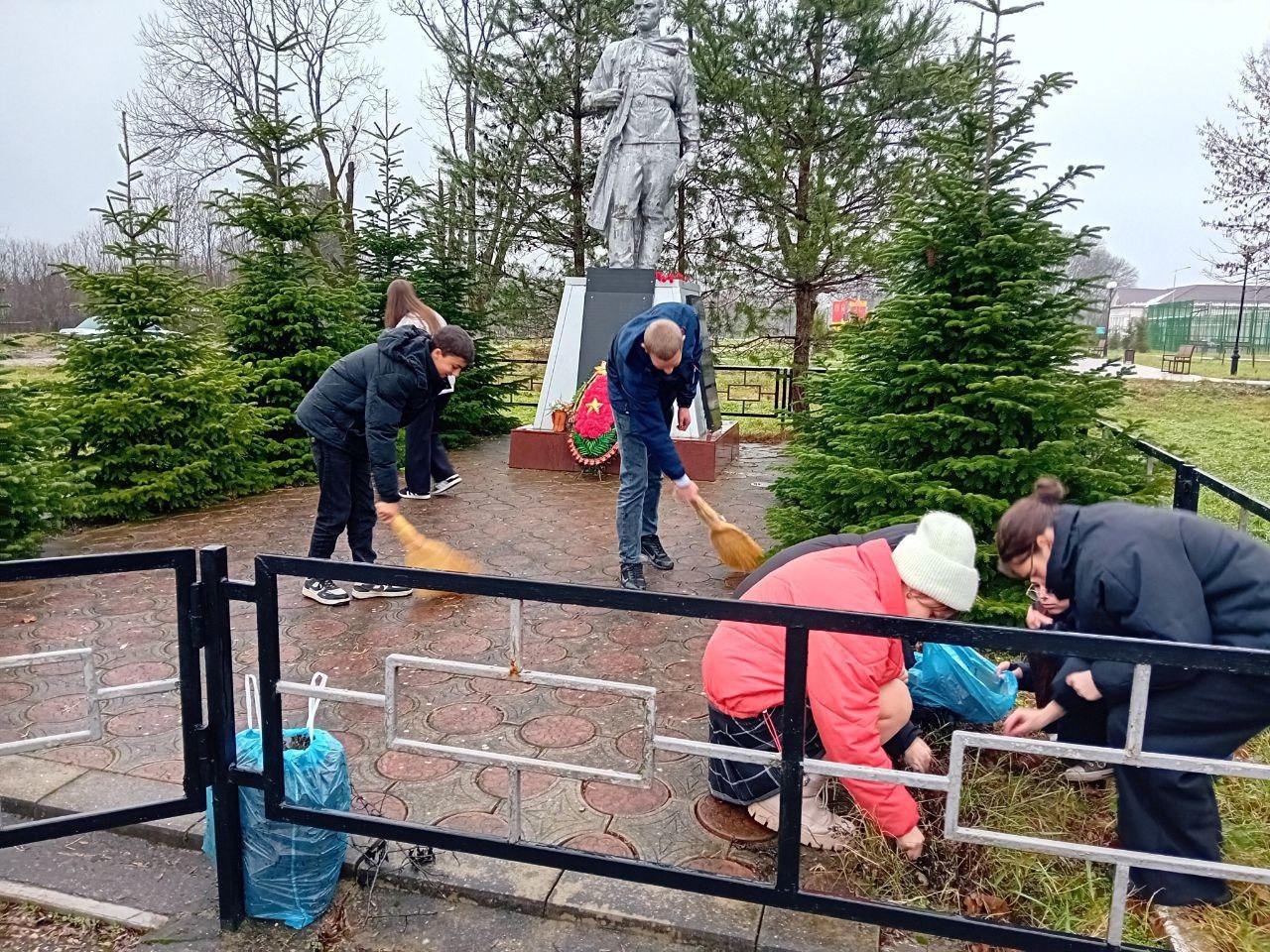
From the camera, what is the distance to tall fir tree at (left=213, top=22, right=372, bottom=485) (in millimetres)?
7062

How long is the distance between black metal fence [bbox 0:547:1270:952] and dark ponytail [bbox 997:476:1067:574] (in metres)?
0.65

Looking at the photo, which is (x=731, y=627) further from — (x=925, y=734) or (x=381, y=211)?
(x=381, y=211)

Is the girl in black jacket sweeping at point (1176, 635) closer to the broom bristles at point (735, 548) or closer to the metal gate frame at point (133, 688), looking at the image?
the metal gate frame at point (133, 688)

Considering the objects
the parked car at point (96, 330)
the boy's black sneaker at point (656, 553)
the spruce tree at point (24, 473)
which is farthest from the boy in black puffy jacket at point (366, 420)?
the parked car at point (96, 330)

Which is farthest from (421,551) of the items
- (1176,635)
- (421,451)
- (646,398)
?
(421,451)

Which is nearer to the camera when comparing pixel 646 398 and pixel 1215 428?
pixel 646 398

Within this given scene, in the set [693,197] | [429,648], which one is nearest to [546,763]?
[429,648]

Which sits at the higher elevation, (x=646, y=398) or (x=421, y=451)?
(x=646, y=398)

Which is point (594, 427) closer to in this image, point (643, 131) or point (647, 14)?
point (643, 131)

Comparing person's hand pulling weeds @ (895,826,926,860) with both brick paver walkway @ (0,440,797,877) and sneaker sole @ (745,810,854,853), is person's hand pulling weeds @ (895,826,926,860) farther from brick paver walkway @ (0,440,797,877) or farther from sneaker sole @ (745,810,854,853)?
brick paver walkway @ (0,440,797,877)

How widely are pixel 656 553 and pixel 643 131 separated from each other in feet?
18.4

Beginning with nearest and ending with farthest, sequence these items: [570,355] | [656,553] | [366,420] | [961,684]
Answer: [961,684], [366,420], [656,553], [570,355]

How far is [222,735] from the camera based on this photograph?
1.99m

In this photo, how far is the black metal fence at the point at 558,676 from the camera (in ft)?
5.13
